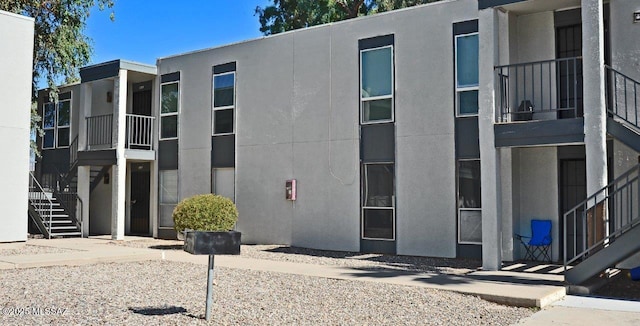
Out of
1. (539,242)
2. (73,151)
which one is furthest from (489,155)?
(73,151)

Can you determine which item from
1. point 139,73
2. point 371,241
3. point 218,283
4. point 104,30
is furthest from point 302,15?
point 218,283

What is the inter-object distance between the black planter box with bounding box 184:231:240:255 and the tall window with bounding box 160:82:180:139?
13.3m

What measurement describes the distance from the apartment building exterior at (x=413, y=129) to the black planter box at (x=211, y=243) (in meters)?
6.32

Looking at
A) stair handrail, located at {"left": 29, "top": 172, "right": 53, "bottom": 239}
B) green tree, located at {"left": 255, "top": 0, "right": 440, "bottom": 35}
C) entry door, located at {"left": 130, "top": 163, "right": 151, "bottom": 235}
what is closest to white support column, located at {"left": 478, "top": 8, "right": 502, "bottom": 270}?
entry door, located at {"left": 130, "top": 163, "right": 151, "bottom": 235}

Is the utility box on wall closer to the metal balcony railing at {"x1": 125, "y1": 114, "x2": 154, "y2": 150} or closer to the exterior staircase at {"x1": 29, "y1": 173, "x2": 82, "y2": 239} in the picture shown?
the metal balcony railing at {"x1": 125, "y1": 114, "x2": 154, "y2": 150}

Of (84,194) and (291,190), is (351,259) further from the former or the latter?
(84,194)

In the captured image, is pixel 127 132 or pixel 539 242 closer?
pixel 539 242

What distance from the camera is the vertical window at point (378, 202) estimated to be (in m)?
15.0

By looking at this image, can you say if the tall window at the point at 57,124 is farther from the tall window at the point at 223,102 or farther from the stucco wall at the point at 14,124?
the tall window at the point at 223,102

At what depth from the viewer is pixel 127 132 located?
20.0 meters

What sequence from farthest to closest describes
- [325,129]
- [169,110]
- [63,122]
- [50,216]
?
[63,122] < [169,110] < [50,216] < [325,129]

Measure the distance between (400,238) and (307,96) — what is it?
182 inches

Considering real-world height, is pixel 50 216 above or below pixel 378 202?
below

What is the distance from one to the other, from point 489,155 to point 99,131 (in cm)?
1394
